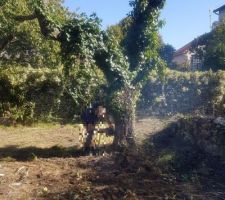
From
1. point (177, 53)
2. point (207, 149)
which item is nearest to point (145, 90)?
point (207, 149)

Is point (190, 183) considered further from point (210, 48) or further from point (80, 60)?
point (210, 48)

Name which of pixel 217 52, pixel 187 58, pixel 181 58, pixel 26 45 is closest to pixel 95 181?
pixel 26 45

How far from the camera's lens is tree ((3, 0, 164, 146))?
10.6 metres

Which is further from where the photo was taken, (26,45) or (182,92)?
(182,92)

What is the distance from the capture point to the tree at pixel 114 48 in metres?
10.6

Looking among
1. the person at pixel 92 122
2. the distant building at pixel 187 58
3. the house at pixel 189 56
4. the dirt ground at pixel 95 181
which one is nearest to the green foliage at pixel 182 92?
the person at pixel 92 122

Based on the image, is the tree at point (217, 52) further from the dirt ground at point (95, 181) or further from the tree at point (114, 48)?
the dirt ground at point (95, 181)

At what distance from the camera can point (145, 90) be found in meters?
19.9

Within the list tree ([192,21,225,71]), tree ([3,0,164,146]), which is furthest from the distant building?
tree ([3,0,164,146])

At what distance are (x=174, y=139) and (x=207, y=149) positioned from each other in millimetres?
1762

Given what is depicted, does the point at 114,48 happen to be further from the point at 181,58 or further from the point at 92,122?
the point at 181,58

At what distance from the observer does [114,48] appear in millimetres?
11336

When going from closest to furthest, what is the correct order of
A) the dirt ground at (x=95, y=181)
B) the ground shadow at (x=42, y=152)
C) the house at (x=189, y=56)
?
the dirt ground at (x=95, y=181)
the ground shadow at (x=42, y=152)
the house at (x=189, y=56)

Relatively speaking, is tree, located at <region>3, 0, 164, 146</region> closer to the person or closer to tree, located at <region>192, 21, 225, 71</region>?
the person
